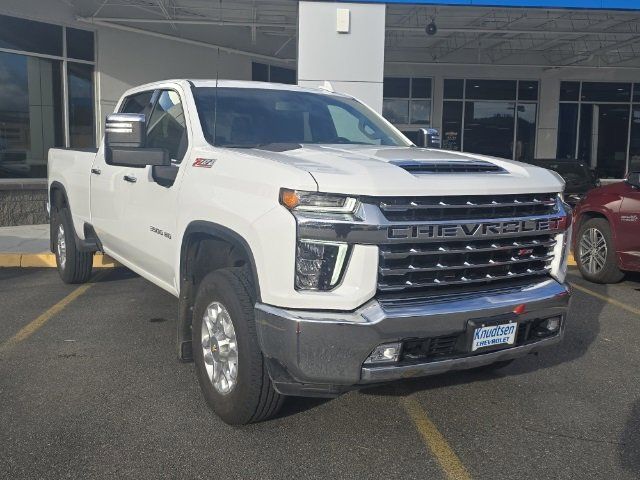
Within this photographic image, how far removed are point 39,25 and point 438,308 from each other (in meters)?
12.1

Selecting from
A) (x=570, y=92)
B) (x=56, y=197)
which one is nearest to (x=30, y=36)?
(x=56, y=197)

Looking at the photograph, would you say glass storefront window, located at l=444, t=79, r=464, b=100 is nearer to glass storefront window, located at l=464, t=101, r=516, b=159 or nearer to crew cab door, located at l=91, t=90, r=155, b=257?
glass storefront window, located at l=464, t=101, r=516, b=159

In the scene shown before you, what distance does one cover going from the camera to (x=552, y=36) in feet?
52.1

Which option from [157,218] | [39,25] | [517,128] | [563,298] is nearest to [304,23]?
[39,25]

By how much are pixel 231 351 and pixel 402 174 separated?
4.39 feet

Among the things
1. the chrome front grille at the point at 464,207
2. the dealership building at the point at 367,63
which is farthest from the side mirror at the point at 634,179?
the dealership building at the point at 367,63

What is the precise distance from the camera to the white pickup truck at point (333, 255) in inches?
121

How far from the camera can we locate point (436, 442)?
11.7 ft

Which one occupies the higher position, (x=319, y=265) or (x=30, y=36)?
(x=30, y=36)

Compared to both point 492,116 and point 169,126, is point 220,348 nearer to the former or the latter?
point 169,126

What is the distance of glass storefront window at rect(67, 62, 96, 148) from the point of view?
13492 millimetres

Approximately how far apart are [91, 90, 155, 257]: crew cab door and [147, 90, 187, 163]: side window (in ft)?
0.82

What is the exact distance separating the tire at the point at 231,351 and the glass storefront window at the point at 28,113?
33.4 ft

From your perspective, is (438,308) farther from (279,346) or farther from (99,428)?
(99,428)
